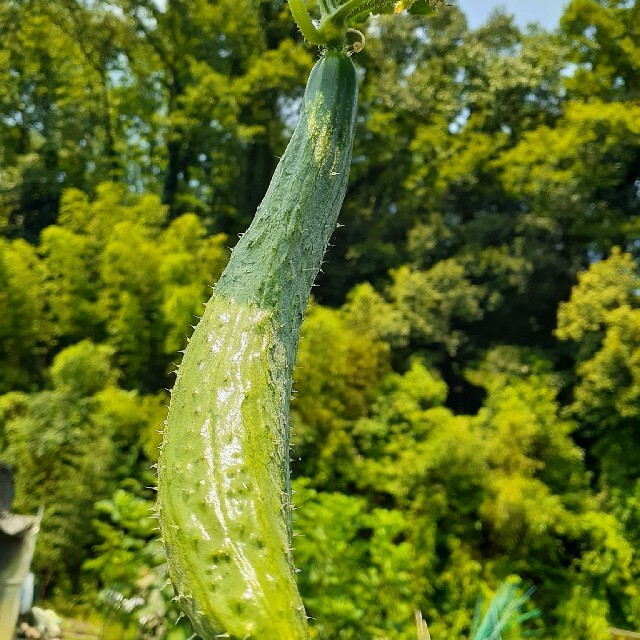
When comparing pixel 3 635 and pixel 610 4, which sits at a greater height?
pixel 610 4

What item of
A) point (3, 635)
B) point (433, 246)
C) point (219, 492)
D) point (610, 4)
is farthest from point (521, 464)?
point (610, 4)

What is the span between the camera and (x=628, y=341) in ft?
17.8

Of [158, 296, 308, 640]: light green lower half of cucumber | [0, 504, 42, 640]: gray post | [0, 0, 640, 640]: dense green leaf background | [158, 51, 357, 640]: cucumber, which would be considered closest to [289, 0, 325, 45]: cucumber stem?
[158, 51, 357, 640]: cucumber

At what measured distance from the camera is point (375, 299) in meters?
6.84

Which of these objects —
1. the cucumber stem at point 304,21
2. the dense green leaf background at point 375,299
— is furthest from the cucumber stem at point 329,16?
the dense green leaf background at point 375,299

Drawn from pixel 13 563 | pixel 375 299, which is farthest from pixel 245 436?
pixel 375 299

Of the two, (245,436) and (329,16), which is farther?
(329,16)

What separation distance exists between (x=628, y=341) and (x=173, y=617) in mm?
4735

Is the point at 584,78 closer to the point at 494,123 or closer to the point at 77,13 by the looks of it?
the point at 494,123

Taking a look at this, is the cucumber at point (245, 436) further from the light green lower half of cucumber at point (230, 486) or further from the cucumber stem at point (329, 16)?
the cucumber stem at point (329, 16)

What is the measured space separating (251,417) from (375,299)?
6.28 meters

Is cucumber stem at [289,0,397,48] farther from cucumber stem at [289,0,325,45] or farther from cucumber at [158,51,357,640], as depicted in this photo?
cucumber at [158,51,357,640]

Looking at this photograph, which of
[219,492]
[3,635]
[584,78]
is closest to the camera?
[219,492]

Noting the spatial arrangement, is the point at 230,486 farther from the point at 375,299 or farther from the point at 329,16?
the point at 375,299
